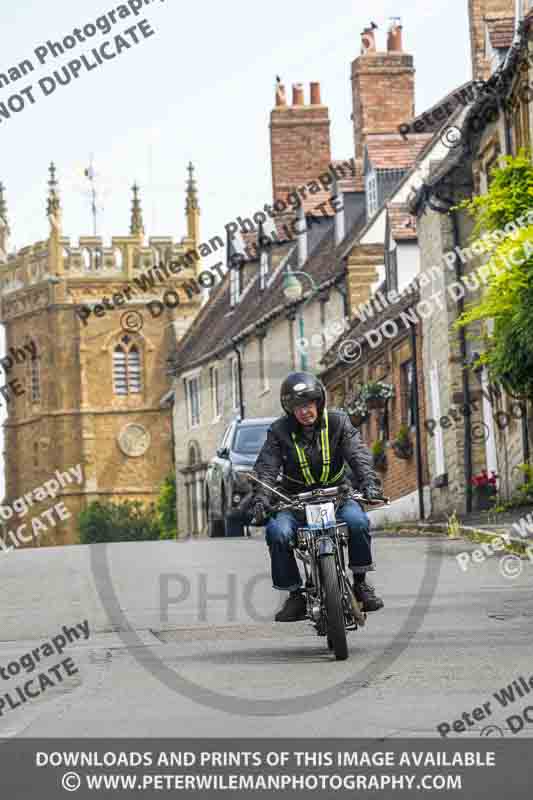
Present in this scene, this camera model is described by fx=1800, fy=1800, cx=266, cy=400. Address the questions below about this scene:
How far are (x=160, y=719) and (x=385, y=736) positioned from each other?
50.9 inches

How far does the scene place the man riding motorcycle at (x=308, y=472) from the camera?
11086 millimetres

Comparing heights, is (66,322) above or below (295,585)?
above

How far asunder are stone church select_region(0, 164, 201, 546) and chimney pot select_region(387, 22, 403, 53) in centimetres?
6407

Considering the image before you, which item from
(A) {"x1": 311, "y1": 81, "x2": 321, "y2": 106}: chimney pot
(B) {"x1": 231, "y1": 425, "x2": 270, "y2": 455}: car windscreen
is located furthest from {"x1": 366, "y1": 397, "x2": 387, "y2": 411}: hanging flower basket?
(A) {"x1": 311, "y1": 81, "x2": 321, "y2": 106}: chimney pot

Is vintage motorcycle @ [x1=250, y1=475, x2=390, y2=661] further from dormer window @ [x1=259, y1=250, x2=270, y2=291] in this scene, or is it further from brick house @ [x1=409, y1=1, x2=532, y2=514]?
dormer window @ [x1=259, y1=250, x2=270, y2=291]

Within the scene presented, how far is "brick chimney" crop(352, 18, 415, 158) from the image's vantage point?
4534 cm

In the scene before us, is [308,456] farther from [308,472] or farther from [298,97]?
[298,97]

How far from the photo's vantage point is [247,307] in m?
63.2

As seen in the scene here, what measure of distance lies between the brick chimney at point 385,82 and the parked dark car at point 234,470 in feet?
54.0

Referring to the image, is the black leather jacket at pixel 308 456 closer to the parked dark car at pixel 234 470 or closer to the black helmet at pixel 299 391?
the black helmet at pixel 299 391

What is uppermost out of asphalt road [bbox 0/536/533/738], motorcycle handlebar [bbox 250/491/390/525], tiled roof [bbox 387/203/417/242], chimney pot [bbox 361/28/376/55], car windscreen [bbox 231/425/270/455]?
chimney pot [bbox 361/28/376/55]

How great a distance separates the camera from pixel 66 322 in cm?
11175

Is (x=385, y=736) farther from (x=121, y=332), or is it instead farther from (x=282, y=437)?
(x=121, y=332)
